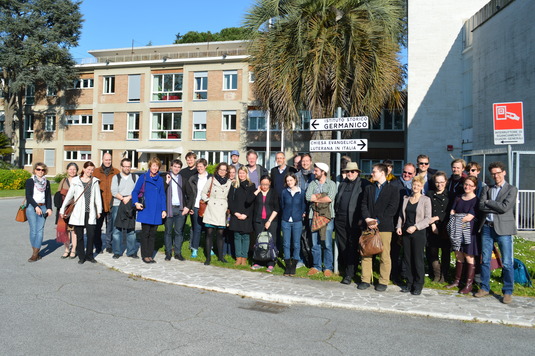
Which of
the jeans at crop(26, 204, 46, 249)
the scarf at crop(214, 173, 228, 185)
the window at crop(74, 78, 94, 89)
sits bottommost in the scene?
the jeans at crop(26, 204, 46, 249)

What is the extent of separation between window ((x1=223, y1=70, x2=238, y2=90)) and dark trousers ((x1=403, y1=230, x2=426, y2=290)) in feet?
94.6

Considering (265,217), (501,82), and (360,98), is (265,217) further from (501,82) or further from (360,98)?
(501,82)

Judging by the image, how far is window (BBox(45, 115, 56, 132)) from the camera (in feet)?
131

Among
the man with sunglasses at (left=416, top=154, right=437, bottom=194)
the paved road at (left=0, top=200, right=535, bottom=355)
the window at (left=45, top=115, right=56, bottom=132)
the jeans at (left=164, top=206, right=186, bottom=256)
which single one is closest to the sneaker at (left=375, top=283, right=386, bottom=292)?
the paved road at (left=0, top=200, right=535, bottom=355)

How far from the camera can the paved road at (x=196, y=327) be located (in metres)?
4.46

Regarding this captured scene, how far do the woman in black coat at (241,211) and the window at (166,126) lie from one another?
92.1ft

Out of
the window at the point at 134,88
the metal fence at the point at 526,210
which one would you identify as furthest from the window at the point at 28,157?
the metal fence at the point at 526,210

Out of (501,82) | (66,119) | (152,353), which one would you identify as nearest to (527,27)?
(501,82)

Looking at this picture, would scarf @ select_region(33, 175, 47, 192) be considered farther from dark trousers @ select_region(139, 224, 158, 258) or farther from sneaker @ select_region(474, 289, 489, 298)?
sneaker @ select_region(474, 289, 489, 298)

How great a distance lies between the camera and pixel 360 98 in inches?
473

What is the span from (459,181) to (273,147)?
2657cm

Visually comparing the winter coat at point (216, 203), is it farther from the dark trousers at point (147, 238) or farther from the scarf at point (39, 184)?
the scarf at point (39, 184)

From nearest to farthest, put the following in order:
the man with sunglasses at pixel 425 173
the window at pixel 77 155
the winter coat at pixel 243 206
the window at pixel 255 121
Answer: the man with sunglasses at pixel 425 173, the winter coat at pixel 243 206, the window at pixel 255 121, the window at pixel 77 155

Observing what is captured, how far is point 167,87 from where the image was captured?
3594cm
